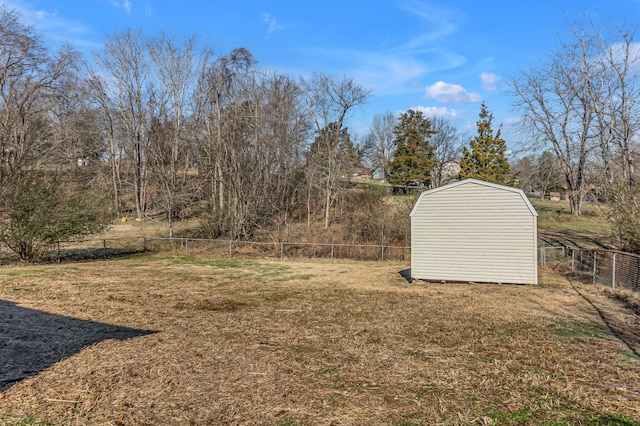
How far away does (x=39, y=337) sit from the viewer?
6.26 metres

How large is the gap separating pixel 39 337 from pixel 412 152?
41641mm

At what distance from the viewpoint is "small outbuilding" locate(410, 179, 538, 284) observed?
11.8 m

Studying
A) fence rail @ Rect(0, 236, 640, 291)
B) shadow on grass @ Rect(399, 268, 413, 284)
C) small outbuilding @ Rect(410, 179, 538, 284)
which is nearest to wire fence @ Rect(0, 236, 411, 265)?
fence rail @ Rect(0, 236, 640, 291)

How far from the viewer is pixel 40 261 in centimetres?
1577

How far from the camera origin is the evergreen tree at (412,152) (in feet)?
143

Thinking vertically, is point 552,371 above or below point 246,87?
below

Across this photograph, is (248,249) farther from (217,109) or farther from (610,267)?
(610,267)

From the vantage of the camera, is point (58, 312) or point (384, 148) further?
point (384, 148)

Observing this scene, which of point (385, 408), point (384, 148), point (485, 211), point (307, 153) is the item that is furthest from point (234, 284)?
point (384, 148)

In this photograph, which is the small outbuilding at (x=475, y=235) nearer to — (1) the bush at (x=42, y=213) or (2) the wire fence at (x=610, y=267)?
(2) the wire fence at (x=610, y=267)

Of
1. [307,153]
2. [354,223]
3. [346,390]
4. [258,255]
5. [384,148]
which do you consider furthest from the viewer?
[384,148]

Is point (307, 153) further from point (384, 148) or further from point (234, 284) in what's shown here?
point (384, 148)

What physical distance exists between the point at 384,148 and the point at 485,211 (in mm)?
42696

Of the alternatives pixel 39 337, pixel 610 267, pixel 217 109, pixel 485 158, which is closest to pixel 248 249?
pixel 217 109
